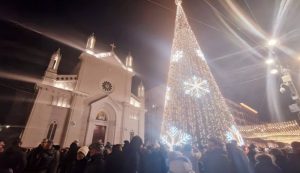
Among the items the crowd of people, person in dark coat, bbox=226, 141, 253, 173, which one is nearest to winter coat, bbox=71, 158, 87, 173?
the crowd of people

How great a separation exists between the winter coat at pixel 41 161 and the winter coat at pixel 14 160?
173 millimetres

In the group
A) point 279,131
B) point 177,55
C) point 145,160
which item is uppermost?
point 177,55

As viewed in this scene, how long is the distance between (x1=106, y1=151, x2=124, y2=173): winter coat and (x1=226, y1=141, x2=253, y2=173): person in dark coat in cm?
233

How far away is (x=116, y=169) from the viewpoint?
327cm

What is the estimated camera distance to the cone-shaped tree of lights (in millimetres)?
10906

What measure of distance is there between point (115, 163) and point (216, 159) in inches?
83.0

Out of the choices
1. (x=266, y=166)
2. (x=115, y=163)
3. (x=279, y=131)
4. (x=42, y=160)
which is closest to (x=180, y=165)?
(x=115, y=163)

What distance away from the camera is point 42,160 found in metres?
4.43

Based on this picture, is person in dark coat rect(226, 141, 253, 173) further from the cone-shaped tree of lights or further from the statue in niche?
the statue in niche

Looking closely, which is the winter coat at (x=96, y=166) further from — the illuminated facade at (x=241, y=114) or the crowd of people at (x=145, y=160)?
the illuminated facade at (x=241, y=114)

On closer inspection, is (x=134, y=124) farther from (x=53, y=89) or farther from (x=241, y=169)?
(x=241, y=169)

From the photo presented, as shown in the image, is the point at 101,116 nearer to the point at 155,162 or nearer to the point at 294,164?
the point at 155,162

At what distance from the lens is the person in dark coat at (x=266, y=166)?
11.0 ft

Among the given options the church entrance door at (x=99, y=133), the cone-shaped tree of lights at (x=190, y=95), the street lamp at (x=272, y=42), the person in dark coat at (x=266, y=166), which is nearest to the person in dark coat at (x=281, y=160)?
the person in dark coat at (x=266, y=166)
